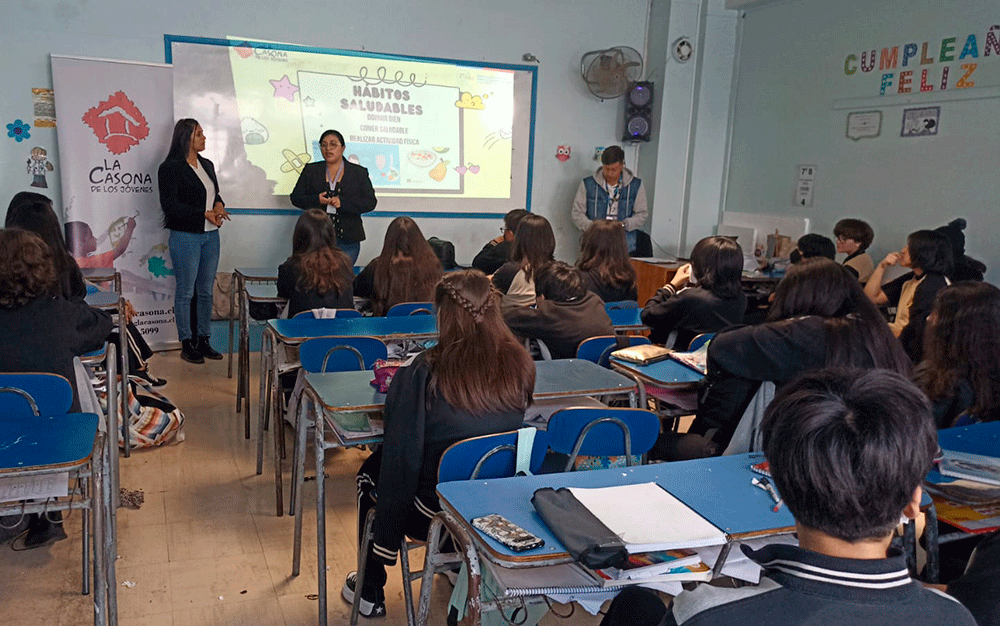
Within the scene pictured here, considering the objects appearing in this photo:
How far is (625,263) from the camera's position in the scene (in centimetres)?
425

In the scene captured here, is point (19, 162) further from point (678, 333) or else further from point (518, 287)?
point (678, 333)

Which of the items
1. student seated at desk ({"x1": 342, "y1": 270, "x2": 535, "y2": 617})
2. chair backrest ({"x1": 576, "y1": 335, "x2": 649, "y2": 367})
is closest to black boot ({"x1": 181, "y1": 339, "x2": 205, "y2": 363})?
chair backrest ({"x1": 576, "y1": 335, "x2": 649, "y2": 367})

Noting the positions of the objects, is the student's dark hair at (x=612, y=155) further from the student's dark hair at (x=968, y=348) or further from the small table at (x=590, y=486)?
the small table at (x=590, y=486)

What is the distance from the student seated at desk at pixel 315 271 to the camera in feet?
12.6

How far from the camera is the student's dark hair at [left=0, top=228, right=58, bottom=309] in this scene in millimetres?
2445

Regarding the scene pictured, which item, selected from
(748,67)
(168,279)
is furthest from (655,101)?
(168,279)

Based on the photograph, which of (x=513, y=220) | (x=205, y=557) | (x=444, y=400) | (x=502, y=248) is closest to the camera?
(x=444, y=400)

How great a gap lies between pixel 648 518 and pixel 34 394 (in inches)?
68.2

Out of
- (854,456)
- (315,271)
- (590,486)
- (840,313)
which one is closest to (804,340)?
(840,313)

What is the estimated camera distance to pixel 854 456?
3.23 ft

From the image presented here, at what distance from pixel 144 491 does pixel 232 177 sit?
3029 mm

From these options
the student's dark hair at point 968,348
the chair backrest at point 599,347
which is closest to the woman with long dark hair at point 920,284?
the chair backrest at point 599,347

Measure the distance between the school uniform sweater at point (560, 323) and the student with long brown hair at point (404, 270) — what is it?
73cm

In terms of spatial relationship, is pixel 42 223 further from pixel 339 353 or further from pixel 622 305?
pixel 622 305
